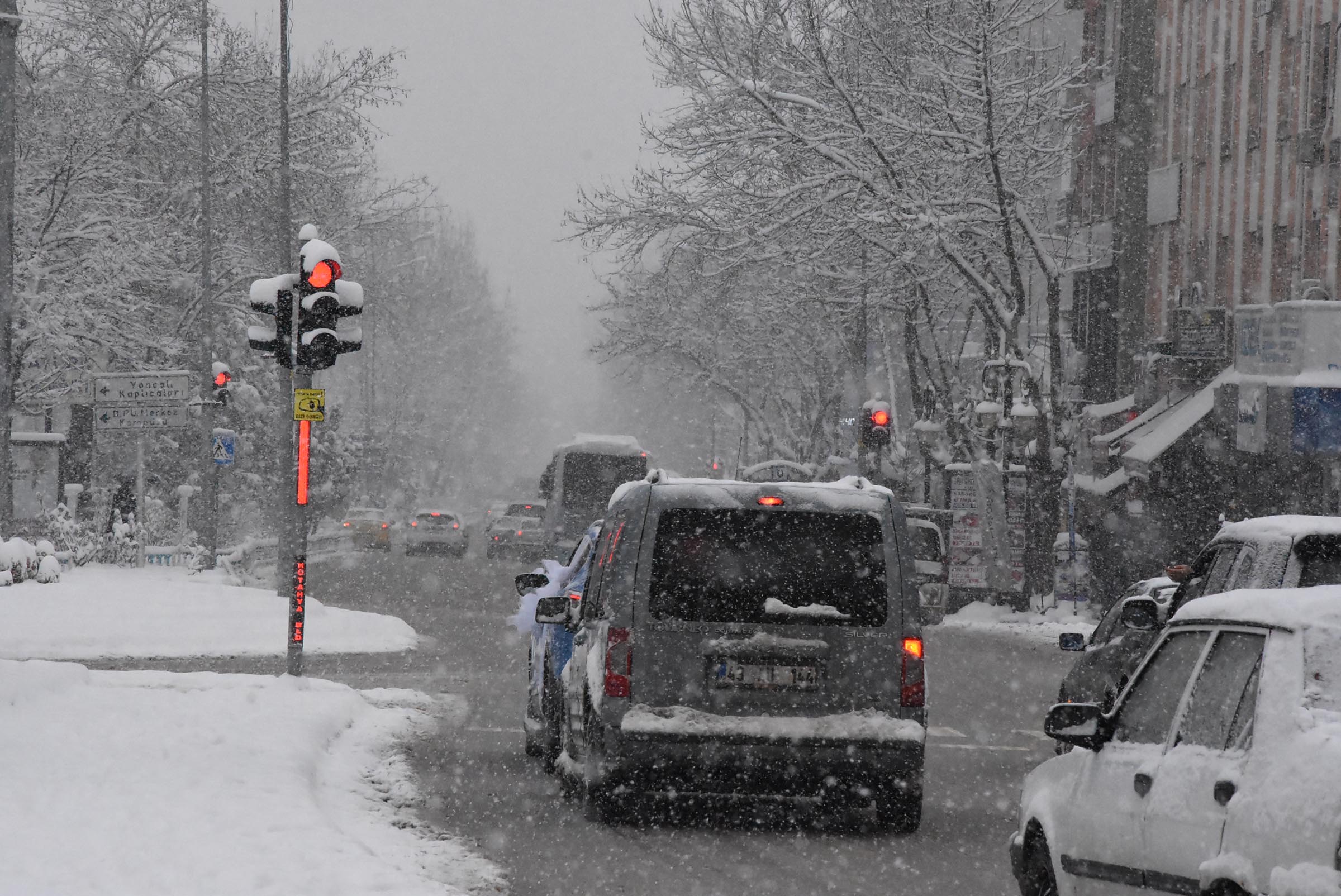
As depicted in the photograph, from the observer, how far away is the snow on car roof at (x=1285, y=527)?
7.65m

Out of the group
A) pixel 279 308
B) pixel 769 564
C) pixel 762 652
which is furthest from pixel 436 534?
pixel 762 652

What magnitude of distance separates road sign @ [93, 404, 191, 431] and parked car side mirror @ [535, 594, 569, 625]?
69.5 ft

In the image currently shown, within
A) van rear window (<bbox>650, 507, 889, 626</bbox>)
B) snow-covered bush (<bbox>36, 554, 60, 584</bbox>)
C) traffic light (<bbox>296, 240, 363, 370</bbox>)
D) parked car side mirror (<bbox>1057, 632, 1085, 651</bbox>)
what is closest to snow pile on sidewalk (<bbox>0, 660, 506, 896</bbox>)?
van rear window (<bbox>650, 507, 889, 626</bbox>)

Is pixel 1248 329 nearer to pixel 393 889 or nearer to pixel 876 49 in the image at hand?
pixel 876 49

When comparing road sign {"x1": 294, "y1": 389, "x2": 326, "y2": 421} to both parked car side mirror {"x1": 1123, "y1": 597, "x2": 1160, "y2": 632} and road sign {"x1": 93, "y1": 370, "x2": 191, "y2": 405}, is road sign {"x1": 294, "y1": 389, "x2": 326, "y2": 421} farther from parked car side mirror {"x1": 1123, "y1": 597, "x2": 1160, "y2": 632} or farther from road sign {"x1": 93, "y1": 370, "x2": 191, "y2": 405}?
road sign {"x1": 93, "y1": 370, "x2": 191, "y2": 405}

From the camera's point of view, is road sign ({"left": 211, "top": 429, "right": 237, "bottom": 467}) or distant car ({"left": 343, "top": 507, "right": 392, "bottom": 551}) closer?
road sign ({"left": 211, "top": 429, "right": 237, "bottom": 467})

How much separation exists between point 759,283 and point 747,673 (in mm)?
45043

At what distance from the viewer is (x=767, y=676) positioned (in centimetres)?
1019

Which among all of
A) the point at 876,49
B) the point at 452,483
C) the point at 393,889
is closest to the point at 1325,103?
the point at 876,49

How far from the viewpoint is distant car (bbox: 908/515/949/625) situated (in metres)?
35.0

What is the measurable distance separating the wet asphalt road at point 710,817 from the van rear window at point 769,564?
47.4 inches

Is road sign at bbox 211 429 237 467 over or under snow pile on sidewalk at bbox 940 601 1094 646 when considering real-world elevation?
over

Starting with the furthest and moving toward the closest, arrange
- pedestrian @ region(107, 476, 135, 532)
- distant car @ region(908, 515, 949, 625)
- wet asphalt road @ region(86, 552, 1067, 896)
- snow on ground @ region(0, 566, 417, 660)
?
pedestrian @ region(107, 476, 135, 532) < distant car @ region(908, 515, 949, 625) < snow on ground @ region(0, 566, 417, 660) < wet asphalt road @ region(86, 552, 1067, 896)

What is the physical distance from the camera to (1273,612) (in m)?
5.34
